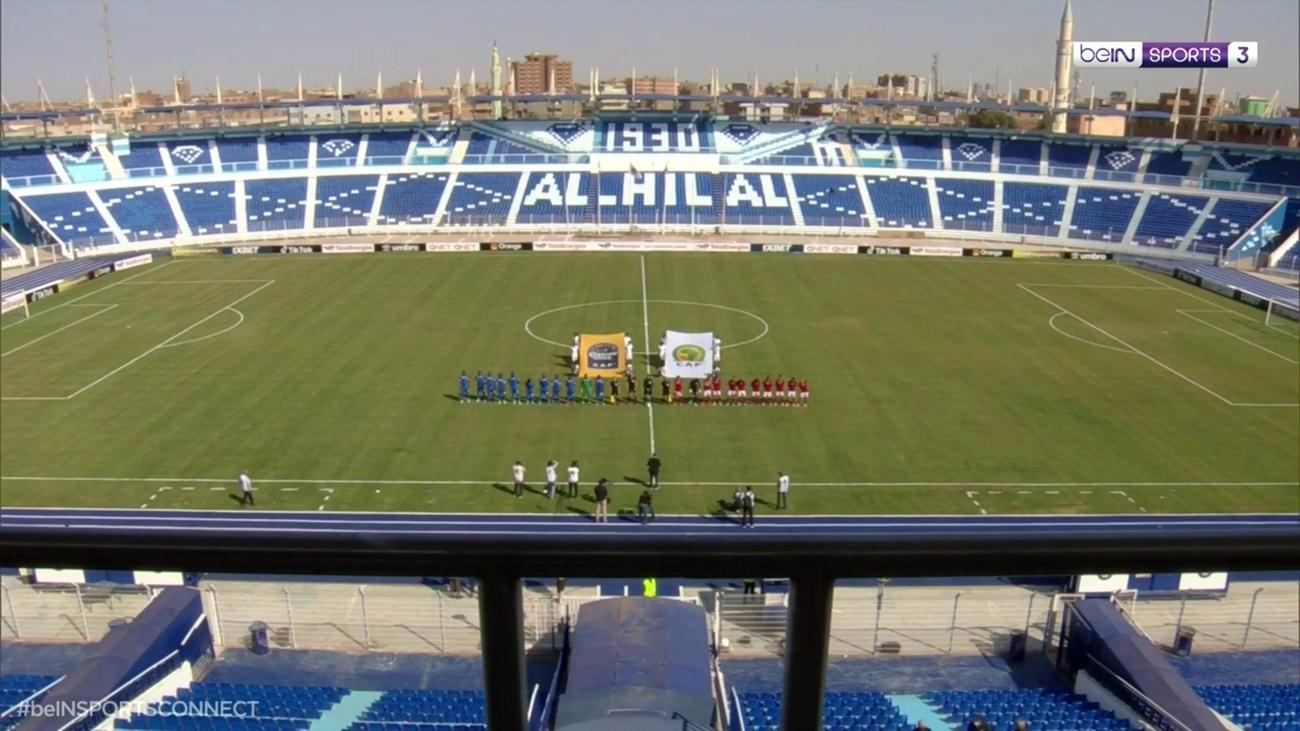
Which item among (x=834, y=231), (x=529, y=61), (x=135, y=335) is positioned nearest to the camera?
(x=135, y=335)

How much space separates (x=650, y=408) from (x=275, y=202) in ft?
102

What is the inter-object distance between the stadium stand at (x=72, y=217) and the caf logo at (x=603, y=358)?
27293 millimetres

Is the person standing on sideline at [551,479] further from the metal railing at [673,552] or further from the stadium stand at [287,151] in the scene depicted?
the stadium stand at [287,151]

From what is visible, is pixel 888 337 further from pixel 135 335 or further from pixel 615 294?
pixel 135 335

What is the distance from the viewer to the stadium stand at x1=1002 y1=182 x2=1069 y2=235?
4425 centimetres

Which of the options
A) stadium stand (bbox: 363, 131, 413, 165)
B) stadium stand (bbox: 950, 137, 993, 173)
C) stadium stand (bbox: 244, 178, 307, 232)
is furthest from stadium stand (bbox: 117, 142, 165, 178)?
stadium stand (bbox: 950, 137, 993, 173)

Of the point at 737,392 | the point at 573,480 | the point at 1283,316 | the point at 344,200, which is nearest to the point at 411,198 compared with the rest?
the point at 344,200

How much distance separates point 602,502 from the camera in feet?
50.3

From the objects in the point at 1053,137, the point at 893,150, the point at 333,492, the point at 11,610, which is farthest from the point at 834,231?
the point at 11,610

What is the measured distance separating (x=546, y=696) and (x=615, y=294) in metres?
29.6

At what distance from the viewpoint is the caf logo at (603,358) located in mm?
22266

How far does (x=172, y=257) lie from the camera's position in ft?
128

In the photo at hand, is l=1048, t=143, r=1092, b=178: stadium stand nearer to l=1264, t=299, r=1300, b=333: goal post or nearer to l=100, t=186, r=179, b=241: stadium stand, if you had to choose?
l=1264, t=299, r=1300, b=333: goal post

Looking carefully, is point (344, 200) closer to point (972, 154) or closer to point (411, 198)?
point (411, 198)
